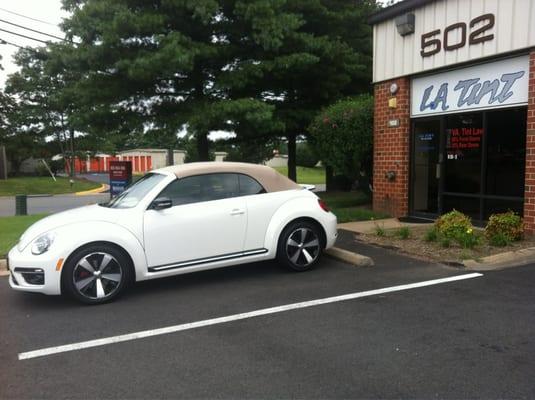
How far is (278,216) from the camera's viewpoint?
6.59 m

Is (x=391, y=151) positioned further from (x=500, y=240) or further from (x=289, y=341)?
(x=289, y=341)

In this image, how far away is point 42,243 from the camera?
17.9 ft

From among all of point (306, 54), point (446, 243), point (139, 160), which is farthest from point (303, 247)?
point (139, 160)

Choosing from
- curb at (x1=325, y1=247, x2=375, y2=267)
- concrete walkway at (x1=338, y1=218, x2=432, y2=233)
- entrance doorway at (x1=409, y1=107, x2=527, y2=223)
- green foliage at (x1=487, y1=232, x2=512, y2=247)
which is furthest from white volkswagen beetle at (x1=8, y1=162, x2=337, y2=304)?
entrance doorway at (x1=409, y1=107, x2=527, y2=223)

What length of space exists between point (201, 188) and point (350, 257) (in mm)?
2352

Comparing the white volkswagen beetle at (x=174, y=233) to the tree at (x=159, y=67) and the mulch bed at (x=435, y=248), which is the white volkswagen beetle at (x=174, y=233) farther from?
the tree at (x=159, y=67)

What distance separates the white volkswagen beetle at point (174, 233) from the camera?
545 cm

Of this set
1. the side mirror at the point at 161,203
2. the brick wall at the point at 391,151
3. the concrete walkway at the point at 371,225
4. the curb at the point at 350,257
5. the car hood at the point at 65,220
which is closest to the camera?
the car hood at the point at 65,220

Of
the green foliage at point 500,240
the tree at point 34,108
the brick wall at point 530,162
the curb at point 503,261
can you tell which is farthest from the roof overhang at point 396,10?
the tree at point 34,108

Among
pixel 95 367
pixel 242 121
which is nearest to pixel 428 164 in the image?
pixel 242 121

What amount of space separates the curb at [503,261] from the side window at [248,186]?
288 cm

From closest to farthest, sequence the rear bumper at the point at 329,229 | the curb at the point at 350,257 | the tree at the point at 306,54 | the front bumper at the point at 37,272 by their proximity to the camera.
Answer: the front bumper at the point at 37,272
the rear bumper at the point at 329,229
the curb at the point at 350,257
the tree at the point at 306,54

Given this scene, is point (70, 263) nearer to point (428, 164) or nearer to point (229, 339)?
point (229, 339)

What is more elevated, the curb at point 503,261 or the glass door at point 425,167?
the glass door at point 425,167
